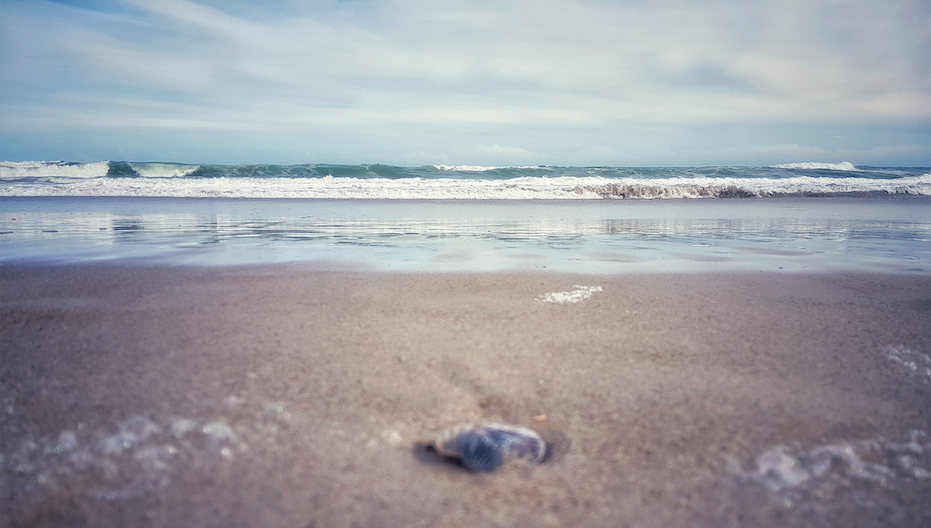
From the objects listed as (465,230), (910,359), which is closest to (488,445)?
(910,359)

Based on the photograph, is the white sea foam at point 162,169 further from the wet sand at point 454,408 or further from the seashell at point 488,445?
the seashell at point 488,445

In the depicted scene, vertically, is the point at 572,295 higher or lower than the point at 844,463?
higher

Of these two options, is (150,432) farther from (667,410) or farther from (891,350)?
(891,350)

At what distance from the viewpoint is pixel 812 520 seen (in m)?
1.36

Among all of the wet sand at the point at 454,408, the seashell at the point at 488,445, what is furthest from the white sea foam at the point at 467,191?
the seashell at the point at 488,445

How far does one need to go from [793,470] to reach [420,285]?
8.71 feet

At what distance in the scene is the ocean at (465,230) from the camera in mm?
5059

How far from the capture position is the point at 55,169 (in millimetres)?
27656

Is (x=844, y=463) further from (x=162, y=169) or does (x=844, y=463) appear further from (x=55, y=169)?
(x=55, y=169)

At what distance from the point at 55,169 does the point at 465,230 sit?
29136 mm

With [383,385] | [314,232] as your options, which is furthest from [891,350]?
[314,232]

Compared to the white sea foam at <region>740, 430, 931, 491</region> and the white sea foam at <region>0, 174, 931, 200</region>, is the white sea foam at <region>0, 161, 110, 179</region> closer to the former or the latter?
the white sea foam at <region>0, 174, 931, 200</region>

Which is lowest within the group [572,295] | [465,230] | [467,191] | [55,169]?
[572,295]

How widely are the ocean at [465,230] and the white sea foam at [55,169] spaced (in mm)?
12448
